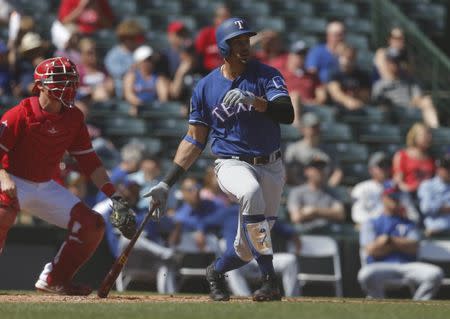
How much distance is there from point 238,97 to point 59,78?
6.03 ft

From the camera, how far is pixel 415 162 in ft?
48.7

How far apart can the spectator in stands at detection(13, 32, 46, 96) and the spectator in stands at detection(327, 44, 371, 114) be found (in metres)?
4.18

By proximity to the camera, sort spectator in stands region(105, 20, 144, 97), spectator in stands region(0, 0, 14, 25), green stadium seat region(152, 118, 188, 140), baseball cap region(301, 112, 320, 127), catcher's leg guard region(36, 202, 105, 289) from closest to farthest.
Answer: catcher's leg guard region(36, 202, 105, 289)
baseball cap region(301, 112, 320, 127)
green stadium seat region(152, 118, 188, 140)
spectator in stands region(105, 20, 144, 97)
spectator in stands region(0, 0, 14, 25)

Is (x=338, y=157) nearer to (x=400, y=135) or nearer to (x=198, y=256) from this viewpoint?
(x=400, y=135)

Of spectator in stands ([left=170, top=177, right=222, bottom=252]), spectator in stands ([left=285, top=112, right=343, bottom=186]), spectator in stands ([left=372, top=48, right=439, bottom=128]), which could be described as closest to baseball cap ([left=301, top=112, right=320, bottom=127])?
spectator in stands ([left=285, top=112, right=343, bottom=186])

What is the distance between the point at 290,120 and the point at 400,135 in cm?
784

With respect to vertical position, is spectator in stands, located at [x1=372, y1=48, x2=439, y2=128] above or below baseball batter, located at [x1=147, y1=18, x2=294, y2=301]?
below

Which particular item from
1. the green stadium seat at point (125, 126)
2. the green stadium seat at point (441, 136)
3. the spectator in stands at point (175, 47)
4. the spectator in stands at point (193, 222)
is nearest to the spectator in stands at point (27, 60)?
the green stadium seat at point (125, 126)

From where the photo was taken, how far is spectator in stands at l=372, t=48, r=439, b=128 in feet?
55.0

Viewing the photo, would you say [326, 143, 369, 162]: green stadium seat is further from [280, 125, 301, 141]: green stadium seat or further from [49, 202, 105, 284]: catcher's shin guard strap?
[49, 202, 105, 284]: catcher's shin guard strap

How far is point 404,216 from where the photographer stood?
1348cm

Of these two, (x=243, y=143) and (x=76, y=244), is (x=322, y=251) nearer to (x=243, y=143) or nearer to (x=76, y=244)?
(x=76, y=244)

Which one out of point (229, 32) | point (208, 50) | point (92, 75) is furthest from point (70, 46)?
point (229, 32)

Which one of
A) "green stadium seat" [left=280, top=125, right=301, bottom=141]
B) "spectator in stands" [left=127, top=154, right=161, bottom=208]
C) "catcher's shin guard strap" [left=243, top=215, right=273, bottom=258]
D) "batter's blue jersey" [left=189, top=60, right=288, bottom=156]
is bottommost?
"green stadium seat" [left=280, top=125, right=301, bottom=141]
